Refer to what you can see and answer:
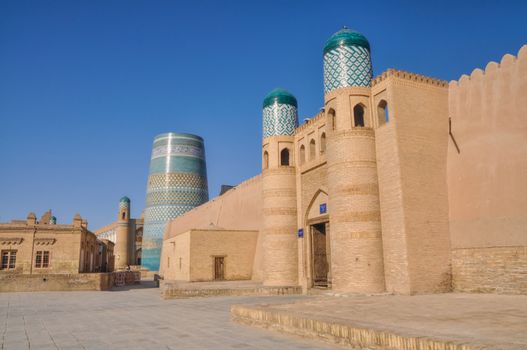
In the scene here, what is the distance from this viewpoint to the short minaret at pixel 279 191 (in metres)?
18.0

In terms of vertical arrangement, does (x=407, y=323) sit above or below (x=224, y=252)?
below

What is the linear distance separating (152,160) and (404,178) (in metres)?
33.5

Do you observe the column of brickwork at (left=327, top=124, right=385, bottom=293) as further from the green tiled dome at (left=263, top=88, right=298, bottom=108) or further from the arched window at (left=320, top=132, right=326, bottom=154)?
the green tiled dome at (left=263, top=88, right=298, bottom=108)

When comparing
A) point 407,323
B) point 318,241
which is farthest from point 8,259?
point 407,323

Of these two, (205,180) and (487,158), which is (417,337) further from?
(205,180)

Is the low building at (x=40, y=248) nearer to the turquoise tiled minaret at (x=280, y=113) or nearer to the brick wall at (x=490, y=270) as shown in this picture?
the turquoise tiled minaret at (x=280, y=113)

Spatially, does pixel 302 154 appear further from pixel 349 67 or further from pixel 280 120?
pixel 349 67

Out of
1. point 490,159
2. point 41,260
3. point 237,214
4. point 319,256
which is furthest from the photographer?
point 237,214

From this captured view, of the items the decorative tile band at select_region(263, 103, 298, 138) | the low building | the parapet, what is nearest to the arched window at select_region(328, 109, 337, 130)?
the parapet

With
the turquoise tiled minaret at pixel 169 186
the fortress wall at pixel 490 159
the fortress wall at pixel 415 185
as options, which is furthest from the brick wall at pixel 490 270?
the turquoise tiled minaret at pixel 169 186

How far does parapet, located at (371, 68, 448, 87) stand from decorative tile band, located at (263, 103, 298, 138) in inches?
216

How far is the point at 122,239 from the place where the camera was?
50.8 meters

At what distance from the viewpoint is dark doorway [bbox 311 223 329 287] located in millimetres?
16922

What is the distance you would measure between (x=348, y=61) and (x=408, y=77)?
81.9 inches
